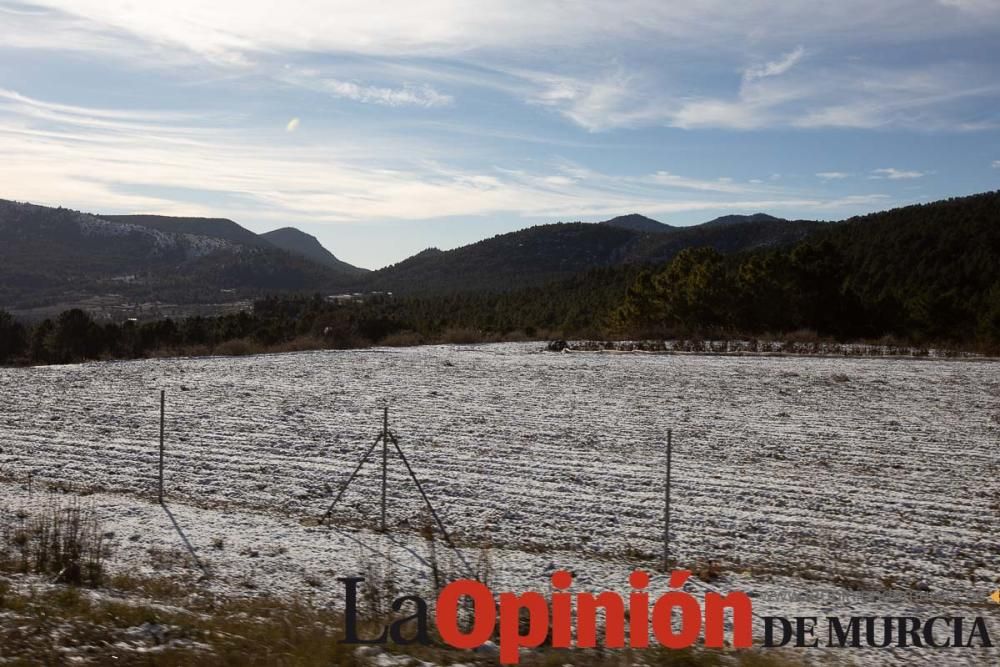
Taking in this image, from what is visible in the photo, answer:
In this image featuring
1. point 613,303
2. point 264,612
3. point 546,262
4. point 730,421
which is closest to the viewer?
point 264,612

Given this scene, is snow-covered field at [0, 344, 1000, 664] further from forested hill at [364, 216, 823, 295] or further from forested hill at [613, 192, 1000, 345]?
forested hill at [364, 216, 823, 295]

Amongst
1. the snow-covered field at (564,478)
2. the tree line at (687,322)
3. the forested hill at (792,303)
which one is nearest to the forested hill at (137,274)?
the tree line at (687,322)

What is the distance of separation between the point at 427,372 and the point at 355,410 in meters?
7.52

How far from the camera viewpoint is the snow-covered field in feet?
25.4

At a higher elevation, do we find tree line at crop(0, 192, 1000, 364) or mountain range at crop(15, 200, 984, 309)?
mountain range at crop(15, 200, 984, 309)

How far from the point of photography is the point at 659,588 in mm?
7184

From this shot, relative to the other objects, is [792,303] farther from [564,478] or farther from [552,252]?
[552,252]

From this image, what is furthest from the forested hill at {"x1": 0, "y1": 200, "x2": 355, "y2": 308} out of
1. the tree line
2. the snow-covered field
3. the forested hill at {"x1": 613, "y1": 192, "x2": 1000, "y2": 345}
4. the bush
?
the bush

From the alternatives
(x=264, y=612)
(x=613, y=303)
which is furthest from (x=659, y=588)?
(x=613, y=303)

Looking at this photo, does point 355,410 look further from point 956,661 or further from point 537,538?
point 956,661

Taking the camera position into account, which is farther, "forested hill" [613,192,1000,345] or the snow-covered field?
"forested hill" [613,192,1000,345]

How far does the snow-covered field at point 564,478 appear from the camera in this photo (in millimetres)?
7754

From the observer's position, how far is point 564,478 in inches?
441

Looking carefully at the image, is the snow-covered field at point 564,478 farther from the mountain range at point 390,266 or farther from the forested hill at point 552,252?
the forested hill at point 552,252
